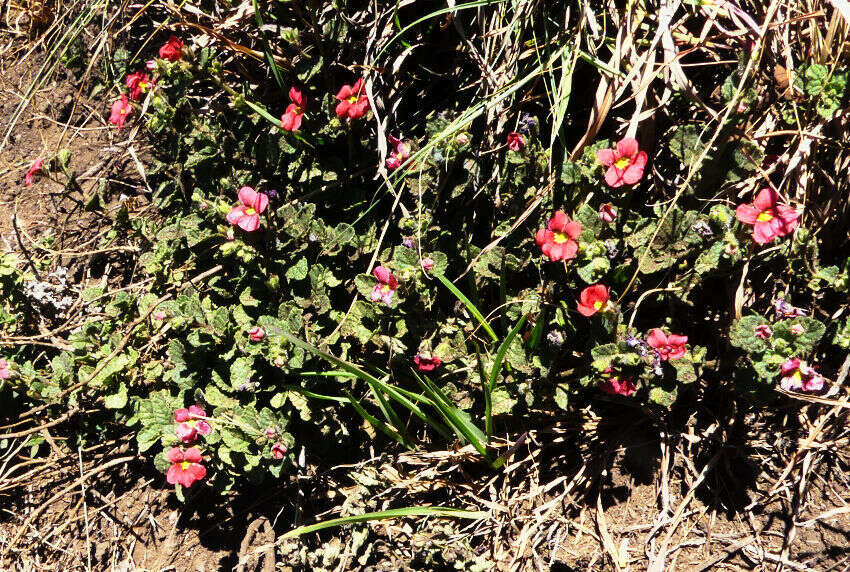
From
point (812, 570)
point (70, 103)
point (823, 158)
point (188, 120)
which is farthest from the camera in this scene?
point (70, 103)

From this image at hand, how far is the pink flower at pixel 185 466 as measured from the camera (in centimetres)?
222

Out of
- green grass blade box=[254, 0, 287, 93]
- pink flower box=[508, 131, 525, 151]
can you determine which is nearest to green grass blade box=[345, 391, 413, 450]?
pink flower box=[508, 131, 525, 151]

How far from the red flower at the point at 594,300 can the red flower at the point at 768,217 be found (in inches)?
17.5

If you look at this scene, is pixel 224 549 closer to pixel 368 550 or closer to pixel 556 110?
pixel 368 550

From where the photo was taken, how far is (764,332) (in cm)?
199

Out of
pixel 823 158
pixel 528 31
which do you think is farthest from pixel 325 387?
pixel 823 158

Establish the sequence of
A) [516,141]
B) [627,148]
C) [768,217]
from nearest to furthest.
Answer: [768,217] < [627,148] < [516,141]

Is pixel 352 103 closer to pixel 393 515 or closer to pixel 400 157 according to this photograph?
pixel 400 157

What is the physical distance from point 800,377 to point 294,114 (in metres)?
1.89

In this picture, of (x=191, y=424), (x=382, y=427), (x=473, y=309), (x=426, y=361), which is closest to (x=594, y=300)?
(x=473, y=309)

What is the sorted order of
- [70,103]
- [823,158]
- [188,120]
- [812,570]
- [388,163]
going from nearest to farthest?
[812,570] → [823,158] → [388,163] → [188,120] → [70,103]

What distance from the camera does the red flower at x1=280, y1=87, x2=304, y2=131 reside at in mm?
2408

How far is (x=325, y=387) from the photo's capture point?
8.14 feet

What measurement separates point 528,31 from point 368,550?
1.98m
